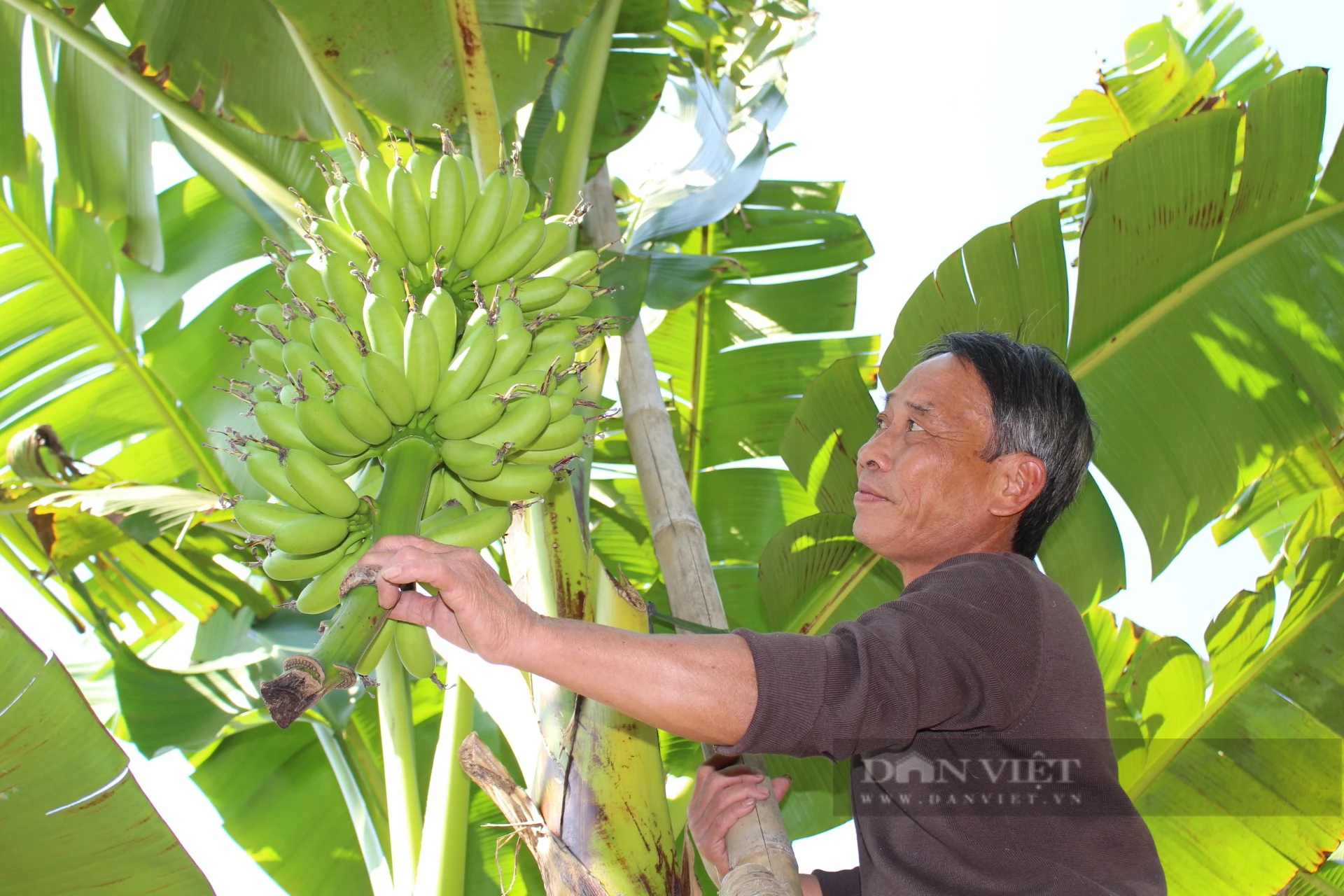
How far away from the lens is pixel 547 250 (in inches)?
56.6

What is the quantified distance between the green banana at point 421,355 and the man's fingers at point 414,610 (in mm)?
225

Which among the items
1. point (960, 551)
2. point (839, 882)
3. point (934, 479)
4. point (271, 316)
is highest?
point (271, 316)

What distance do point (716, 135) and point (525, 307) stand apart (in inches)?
62.6

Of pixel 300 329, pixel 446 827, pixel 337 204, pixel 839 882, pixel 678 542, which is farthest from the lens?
pixel 446 827

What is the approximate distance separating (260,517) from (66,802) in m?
0.56

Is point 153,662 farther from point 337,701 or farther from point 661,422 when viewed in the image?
point 661,422

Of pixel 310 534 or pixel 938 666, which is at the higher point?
pixel 310 534

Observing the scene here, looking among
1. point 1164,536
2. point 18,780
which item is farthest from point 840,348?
point 18,780

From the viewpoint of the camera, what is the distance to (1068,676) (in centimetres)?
119

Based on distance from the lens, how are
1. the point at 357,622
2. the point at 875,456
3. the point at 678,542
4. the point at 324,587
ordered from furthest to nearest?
the point at 678,542, the point at 875,456, the point at 324,587, the point at 357,622

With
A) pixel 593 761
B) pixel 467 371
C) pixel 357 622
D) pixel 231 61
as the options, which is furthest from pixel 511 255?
pixel 231 61

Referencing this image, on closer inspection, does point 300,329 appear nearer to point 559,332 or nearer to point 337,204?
point 337,204

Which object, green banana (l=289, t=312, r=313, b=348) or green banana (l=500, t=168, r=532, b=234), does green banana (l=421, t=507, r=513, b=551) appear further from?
green banana (l=500, t=168, r=532, b=234)

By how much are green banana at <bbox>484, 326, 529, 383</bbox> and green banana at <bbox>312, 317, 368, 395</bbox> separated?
15 centimetres
